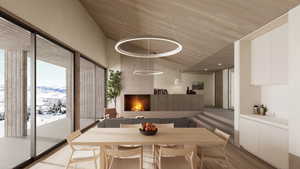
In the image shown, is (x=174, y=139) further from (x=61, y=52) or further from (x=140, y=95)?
(x=140, y=95)

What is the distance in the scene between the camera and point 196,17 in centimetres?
362

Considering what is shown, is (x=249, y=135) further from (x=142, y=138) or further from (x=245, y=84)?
(x=142, y=138)

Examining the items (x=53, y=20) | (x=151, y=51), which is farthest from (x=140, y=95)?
(x=53, y=20)

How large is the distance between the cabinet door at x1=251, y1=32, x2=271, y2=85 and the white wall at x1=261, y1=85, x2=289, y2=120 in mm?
281

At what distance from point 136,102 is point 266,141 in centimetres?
591

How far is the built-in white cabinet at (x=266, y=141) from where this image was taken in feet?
8.68

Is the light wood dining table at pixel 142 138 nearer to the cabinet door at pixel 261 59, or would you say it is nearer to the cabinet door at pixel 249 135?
the cabinet door at pixel 249 135

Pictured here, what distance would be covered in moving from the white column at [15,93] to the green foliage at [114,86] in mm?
4217

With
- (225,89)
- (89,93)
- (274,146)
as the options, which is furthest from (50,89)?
(225,89)

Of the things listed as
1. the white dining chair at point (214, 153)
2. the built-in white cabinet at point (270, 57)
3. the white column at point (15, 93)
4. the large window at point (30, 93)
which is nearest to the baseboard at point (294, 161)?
the white dining chair at point (214, 153)

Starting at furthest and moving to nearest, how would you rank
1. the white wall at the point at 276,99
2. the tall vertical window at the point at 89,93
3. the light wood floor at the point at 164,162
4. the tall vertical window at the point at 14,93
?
the tall vertical window at the point at 89,93 → the white wall at the point at 276,99 → the tall vertical window at the point at 14,93 → the light wood floor at the point at 164,162

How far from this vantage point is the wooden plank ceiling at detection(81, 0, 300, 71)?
9.11 feet

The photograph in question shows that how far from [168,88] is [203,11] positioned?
610 centimetres

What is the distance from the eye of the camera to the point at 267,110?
3.64 meters
